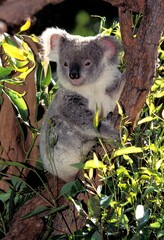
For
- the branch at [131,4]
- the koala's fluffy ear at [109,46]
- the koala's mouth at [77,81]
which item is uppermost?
the branch at [131,4]

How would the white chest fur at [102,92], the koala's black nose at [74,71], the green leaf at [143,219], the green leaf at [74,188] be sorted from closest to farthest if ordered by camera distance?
1. the green leaf at [143,219]
2. the green leaf at [74,188]
3. the koala's black nose at [74,71]
4. the white chest fur at [102,92]

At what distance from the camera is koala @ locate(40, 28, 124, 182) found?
196 cm

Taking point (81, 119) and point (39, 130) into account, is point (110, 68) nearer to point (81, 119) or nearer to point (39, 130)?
point (81, 119)

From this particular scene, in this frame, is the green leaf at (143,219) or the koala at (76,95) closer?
the green leaf at (143,219)

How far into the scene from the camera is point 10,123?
2369 mm

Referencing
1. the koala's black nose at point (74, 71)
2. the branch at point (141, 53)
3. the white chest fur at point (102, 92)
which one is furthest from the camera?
the white chest fur at point (102, 92)

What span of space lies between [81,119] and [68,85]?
14cm

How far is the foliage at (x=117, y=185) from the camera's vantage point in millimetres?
1467

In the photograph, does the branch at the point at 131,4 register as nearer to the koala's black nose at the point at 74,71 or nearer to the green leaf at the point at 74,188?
the koala's black nose at the point at 74,71

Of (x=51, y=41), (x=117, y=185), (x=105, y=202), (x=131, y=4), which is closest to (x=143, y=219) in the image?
(x=105, y=202)

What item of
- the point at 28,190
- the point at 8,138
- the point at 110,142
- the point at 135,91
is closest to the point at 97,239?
the point at 110,142

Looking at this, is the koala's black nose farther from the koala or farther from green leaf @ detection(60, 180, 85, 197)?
green leaf @ detection(60, 180, 85, 197)

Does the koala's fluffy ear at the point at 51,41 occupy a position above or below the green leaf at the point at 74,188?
above

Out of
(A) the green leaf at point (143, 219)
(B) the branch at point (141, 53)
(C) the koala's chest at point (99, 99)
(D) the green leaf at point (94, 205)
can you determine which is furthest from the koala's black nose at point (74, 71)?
(A) the green leaf at point (143, 219)
